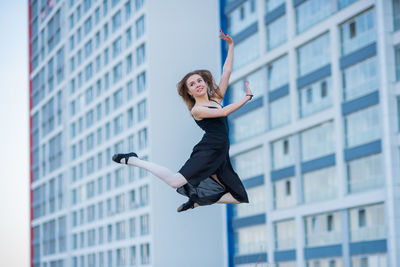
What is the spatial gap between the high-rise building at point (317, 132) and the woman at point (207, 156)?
59.2ft

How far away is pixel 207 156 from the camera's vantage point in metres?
5.41

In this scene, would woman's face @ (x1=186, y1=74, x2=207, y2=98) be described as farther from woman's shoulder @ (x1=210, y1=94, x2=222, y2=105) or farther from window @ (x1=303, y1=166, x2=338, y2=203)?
window @ (x1=303, y1=166, x2=338, y2=203)

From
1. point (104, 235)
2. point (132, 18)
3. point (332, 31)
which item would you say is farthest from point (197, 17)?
point (104, 235)

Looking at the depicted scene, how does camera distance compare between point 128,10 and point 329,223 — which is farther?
point 128,10

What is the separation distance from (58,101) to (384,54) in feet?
134

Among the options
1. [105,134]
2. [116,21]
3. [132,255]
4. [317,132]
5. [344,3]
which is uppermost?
[116,21]

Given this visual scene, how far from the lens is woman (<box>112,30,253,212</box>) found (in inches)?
214

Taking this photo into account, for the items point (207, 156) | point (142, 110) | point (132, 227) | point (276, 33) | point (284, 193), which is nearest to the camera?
point (207, 156)

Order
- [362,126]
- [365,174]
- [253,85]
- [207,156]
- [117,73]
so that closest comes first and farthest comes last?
[207,156]
[365,174]
[362,126]
[253,85]
[117,73]

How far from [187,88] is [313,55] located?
2702 cm

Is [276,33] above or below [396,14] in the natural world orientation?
above

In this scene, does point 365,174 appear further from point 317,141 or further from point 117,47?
point 117,47

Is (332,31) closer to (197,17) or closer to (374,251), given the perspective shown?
(374,251)

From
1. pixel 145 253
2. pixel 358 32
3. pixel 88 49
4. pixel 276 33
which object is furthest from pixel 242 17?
pixel 88 49
